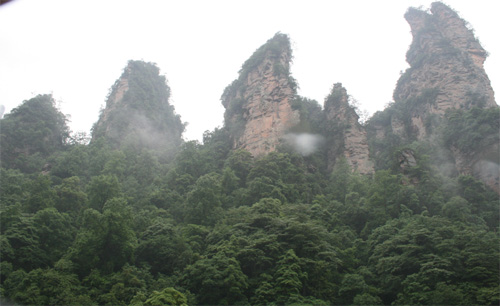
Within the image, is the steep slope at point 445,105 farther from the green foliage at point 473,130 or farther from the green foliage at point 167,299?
the green foliage at point 167,299

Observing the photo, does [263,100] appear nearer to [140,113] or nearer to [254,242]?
[140,113]

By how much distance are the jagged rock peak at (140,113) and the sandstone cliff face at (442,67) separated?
2615cm

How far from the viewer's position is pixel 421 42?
149 ft

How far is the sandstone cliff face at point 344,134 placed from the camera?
115 feet

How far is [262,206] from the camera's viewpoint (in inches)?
905

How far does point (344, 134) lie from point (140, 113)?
2264 centimetres

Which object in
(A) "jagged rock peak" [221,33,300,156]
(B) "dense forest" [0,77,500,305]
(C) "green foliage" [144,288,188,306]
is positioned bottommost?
(C) "green foliage" [144,288,188,306]

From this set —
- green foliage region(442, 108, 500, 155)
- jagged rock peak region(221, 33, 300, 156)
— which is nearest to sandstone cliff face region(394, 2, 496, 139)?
green foliage region(442, 108, 500, 155)

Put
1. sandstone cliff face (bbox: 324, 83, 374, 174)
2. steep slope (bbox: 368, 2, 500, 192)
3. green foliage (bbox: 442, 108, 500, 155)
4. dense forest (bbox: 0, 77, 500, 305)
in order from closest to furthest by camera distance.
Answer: dense forest (bbox: 0, 77, 500, 305)
green foliage (bbox: 442, 108, 500, 155)
steep slope (bbox: 368, 2, 500, 192)
sandstone cliff face (bbox: 324, 83, 374, 174)

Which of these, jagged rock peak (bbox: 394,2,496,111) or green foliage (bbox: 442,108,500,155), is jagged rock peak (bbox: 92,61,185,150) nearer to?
green foliage (bbox: 442,108,500,155)

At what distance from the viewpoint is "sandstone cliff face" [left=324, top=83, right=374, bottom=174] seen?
115 feet

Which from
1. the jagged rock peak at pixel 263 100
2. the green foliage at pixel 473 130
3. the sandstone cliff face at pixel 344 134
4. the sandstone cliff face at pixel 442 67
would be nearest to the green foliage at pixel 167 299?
the jagged rock peak at pixel 263 100

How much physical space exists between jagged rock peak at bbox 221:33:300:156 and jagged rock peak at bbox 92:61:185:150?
7.75 metres

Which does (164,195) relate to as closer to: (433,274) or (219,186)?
(219,186)
